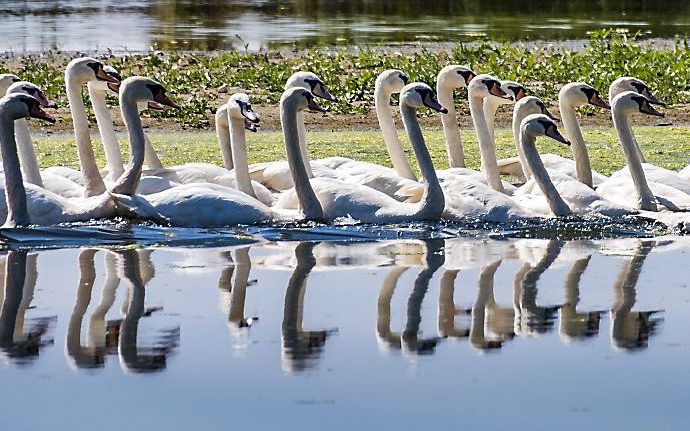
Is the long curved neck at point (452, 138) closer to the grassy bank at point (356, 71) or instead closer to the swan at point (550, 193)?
the swan at point (550, 193)

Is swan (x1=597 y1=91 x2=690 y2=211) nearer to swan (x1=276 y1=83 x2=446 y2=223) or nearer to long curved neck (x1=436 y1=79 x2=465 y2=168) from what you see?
long curved neck (x1=436 y1=79 x2=465 y2=168)

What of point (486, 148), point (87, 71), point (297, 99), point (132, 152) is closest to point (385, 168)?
point (486, 148)

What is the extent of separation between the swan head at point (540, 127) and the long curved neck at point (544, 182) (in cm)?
9

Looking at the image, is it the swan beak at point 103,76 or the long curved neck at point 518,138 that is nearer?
the long curved neck at point 518,138

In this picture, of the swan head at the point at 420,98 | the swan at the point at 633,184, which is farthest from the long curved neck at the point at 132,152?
the swan at the point at 633,184

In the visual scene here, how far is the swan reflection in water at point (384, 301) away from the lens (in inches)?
285

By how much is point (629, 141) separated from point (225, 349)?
18.7 feet

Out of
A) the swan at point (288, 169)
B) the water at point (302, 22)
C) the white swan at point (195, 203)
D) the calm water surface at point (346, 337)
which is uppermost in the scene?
the water at point (302, 22)

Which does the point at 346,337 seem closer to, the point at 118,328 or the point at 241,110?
Result: the point at 118,328

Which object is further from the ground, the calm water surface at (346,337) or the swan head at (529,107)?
the swan head at (529,107)

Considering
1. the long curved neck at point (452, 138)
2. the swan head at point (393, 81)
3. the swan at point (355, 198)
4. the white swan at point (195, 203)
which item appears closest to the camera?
the white swan at point (195, 203)

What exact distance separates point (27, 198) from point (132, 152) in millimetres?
969

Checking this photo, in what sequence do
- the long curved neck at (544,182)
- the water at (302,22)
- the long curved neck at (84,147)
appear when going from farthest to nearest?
the water at (302,22), the long curved neck at (84,147), the long curved neck at (544,182)

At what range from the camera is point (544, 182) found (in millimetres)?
11203
